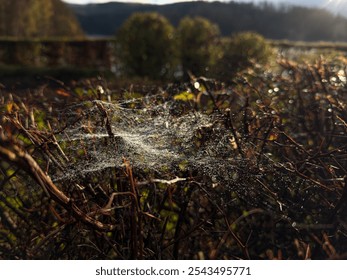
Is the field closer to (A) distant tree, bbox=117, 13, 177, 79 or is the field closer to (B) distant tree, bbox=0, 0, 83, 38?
(A) distant tree, bbox=117, 13, 177, 79

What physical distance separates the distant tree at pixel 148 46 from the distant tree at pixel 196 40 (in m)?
0.30

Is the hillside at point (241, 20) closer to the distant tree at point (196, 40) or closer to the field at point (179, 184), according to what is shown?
the distant tree at point (196, 40)

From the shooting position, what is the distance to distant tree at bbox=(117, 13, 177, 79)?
10.5 metres

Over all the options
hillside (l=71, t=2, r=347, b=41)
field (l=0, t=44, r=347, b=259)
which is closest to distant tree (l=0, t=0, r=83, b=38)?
hillside (l=71, t=2, r=347, b=41)

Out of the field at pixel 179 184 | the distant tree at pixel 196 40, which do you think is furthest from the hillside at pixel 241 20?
the field at pixel 179 184

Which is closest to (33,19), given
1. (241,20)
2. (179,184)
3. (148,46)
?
(148,46)

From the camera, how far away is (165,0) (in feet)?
10.4

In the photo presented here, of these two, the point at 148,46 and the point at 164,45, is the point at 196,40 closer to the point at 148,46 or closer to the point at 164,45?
the point at 164,45

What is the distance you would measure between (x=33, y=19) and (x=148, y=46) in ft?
61.8

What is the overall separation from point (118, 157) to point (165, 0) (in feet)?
5.60

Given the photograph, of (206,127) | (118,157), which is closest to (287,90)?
(206,127)

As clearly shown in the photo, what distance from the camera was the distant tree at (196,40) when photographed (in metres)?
9.87

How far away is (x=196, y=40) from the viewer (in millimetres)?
10227

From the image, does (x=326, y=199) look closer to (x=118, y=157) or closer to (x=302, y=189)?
(x=302, y=189)
